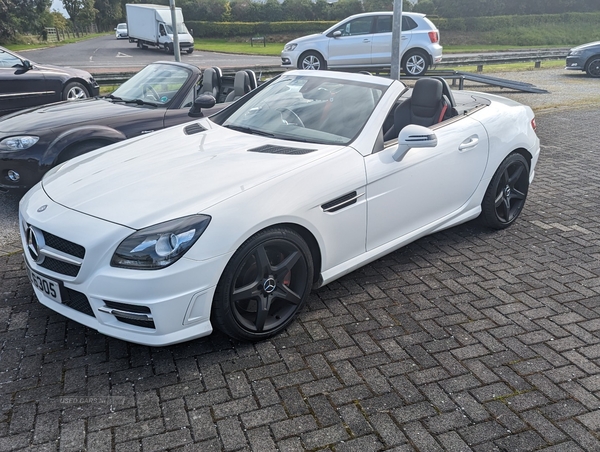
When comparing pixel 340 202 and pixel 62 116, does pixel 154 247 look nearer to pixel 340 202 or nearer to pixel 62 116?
pixel 340 202

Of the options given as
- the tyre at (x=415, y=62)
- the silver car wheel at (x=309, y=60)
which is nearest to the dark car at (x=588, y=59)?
the tyre at (x=415, y=62)

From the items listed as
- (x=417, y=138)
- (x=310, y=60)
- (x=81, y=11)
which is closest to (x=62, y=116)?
(x=417, y=138)

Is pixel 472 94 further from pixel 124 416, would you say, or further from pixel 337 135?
pixel 124 416

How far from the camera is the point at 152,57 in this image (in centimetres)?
3008

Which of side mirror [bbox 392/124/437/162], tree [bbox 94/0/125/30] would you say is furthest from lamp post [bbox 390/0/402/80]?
tree [bbox 94/0/125/30]

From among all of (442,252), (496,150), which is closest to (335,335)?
(442,252)

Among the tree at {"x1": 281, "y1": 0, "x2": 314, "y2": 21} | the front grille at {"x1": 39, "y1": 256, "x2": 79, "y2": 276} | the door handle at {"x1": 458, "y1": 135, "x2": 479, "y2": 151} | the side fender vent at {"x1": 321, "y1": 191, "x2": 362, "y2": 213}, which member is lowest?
the front grille at {"x1": 39, "y1": 256, "x2": 79, "y2": 276}

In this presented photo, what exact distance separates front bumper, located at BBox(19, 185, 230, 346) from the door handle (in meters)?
2.39

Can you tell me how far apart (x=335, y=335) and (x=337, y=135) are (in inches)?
55.6

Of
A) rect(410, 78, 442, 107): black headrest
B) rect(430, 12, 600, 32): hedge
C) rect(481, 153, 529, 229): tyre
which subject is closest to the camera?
rect(410, 78, 442, 107): black headrest

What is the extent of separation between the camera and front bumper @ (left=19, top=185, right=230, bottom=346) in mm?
3104

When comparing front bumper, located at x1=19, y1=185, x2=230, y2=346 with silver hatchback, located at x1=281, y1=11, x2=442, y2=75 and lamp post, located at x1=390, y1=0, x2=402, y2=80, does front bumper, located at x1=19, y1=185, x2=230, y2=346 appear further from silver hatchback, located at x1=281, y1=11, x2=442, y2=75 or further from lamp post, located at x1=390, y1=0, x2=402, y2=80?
silver hatchback, located at x1=281, y1=11, x2=442, y2=75

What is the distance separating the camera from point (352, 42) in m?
16.7

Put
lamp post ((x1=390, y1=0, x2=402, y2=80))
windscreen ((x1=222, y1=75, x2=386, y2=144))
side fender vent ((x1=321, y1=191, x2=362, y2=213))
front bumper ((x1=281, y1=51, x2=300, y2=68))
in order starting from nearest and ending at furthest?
side fender vent ((x1=321, y1=191, x2=362, y2=213)) → windscreen ((x1=222, y1=75, x2=386, y2=144)) → lamp post ((x1=390, y1=0, x2=402, y2=80)) → front bumper ((x1=281, y1=51, x2=300, y2=68))
